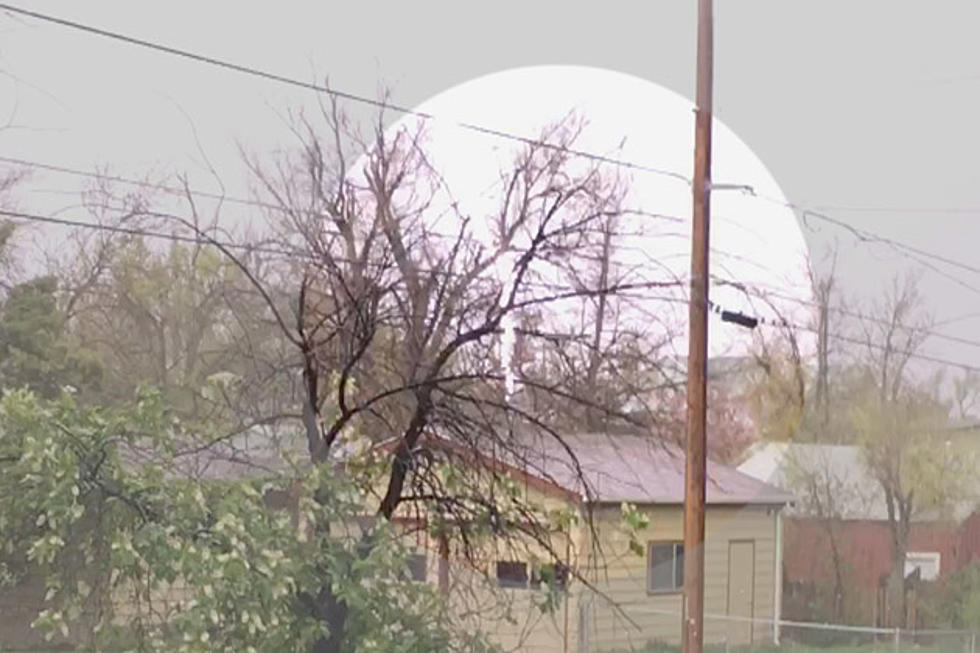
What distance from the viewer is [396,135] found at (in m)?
5.97

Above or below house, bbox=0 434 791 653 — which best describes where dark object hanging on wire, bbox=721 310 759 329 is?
above

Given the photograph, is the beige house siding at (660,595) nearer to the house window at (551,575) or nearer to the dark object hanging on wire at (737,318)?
the house window at (551,575)

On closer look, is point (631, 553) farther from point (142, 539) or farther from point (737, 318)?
point (142, 539)

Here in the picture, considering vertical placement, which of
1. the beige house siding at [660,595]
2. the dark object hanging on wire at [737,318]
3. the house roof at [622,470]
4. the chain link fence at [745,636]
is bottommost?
the chain link fence at [745,636]

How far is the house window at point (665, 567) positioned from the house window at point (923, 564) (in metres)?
2.05

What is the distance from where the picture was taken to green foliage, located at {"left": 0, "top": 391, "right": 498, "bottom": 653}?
5.02 metres

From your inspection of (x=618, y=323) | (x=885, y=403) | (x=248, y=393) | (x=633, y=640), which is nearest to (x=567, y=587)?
(x=633, y=640)

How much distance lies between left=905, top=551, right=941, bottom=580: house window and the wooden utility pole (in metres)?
2.18

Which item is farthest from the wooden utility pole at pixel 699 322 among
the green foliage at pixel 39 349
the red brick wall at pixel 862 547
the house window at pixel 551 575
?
the green foliage at pixel 39 349

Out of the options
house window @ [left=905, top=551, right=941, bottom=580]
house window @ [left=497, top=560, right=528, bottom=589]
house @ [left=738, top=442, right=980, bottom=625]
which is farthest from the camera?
house window @ [left=905, top=551, right=941, bottom=580]

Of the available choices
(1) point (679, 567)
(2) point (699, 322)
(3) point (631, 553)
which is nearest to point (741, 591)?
(1) point (679, 567)

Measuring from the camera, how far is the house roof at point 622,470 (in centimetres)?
610

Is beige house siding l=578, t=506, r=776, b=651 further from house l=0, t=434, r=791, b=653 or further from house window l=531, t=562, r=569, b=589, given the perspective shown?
house window l=531, t=562, r=569, b=589

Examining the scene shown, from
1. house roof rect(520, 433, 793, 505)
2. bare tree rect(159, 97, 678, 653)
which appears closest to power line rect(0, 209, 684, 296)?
bare tree rect(159, 97, 678, 653)
